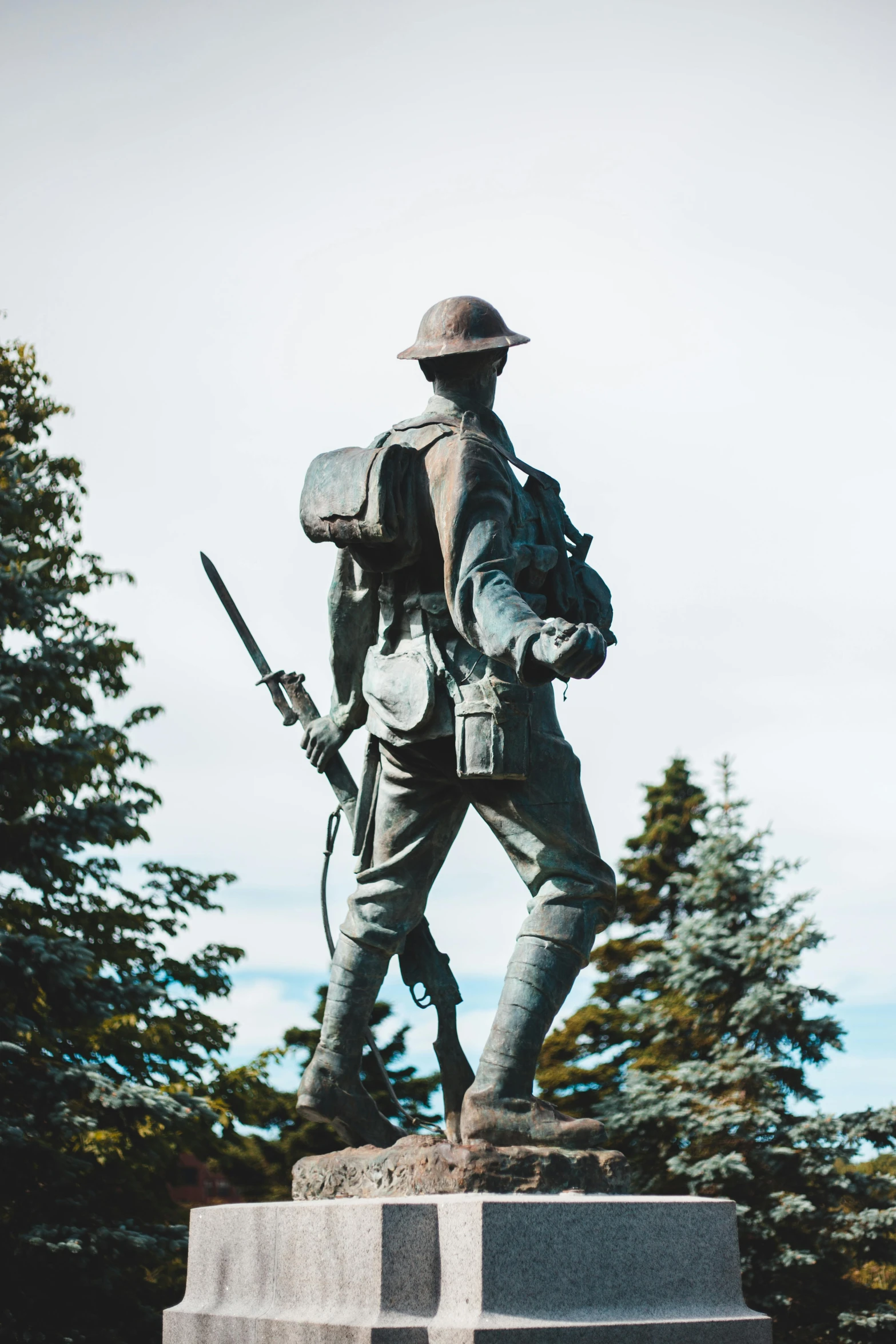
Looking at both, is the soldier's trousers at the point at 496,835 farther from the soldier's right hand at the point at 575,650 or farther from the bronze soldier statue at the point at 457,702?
the soldier's right hand at the point at 575,650

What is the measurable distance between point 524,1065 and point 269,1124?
47.1 ft

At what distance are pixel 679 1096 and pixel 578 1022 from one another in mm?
3261

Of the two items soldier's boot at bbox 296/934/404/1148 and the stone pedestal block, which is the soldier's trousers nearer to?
soldier's boot at bbox 296/934/404/1148

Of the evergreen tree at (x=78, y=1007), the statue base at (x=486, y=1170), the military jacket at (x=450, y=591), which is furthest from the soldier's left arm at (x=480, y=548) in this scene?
the evergreen tree at (x=78, y=1007)

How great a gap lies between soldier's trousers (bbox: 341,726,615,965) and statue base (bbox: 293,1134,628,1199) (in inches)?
26.8

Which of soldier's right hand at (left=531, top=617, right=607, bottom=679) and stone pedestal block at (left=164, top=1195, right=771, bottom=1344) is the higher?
soldier's right hand at (left=531, top=617, right=607, bottom=679)

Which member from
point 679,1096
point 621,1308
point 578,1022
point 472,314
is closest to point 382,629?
point 472,314

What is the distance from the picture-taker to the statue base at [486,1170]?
441cm

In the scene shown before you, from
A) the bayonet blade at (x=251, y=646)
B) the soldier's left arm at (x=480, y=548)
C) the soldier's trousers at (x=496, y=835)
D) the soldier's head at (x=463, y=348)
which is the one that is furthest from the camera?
the bayonet blade at (x=251, y=646)

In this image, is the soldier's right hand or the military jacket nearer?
the soldier's right hand

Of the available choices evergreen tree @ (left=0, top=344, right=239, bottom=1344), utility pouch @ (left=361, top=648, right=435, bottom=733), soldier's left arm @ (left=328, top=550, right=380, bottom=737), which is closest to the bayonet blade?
soldier's left arm @ (left=328, top=550, right=380, bottom=737)

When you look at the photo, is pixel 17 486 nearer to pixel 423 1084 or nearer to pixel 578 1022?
pixel 423 1084

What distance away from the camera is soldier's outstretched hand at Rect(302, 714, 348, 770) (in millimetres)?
5723

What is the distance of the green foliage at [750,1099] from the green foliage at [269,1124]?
262 cm
